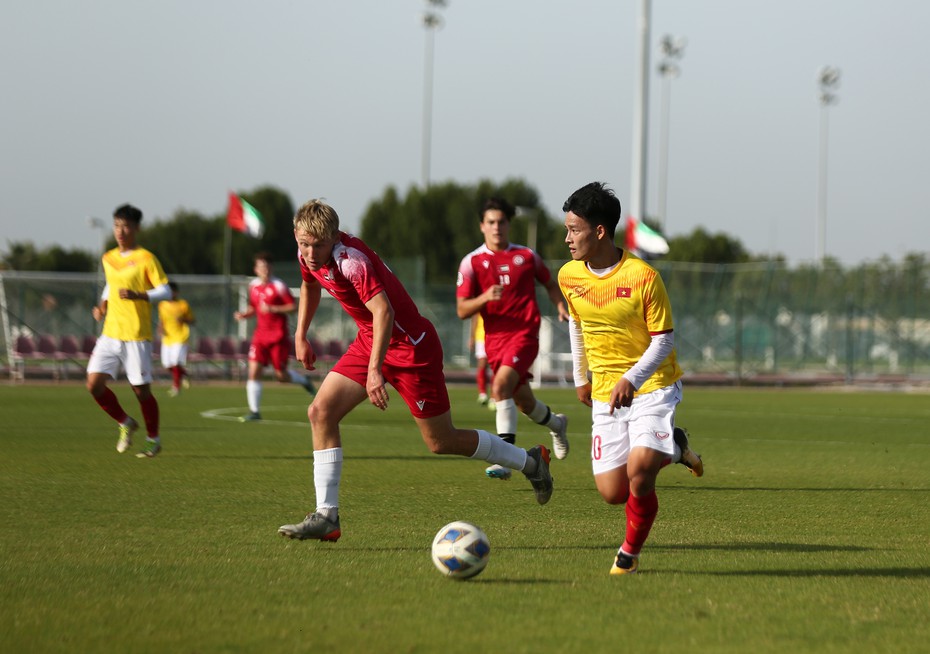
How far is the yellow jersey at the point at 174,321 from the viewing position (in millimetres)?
24422

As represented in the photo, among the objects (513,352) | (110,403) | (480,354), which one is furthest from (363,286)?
(480,354)

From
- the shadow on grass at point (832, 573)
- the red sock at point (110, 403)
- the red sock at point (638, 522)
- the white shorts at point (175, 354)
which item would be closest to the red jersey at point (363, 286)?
the red sock at point (638, 522)

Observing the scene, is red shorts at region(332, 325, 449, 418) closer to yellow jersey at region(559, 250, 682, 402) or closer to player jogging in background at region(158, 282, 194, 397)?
yellow jersey at region(559, 250, 682, 402)

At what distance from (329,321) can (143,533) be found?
31772mm

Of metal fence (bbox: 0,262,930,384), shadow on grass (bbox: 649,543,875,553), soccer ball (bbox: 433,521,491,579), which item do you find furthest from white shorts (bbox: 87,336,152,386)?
metal fence (bbox: 0,262,930,384)

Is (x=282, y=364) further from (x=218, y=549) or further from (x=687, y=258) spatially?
(x=687, y=258)

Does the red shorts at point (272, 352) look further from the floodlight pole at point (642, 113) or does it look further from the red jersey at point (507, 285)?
the floodlight pole at point (642, 113)

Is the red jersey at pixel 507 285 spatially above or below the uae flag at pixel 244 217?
below

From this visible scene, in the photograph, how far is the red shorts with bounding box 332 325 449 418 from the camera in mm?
7309

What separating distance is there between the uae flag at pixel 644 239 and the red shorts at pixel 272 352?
17136 mm

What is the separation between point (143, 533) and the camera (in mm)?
→ 7438

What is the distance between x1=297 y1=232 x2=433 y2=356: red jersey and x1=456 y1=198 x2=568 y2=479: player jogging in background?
3.62 meters

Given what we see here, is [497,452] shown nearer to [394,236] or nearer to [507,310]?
[507,310]

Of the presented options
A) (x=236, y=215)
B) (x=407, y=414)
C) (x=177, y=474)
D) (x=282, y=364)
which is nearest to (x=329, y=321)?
(x=236, y=215)
